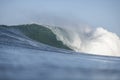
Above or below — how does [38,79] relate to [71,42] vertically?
below

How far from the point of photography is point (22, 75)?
513 cm

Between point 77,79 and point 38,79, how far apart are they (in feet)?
2.86

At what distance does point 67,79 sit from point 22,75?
1.03 meters

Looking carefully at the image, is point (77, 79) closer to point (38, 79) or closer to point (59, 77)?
point (59, 77)

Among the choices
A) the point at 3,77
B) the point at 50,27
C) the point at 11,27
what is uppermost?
the point at 50,27

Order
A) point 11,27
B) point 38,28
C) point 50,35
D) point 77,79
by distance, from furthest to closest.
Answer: point 38,28 → point 50,35 → point 11,27 → point 77,79

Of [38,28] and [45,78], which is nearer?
[45,78]

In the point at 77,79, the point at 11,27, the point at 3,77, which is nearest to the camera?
the point at 3,77

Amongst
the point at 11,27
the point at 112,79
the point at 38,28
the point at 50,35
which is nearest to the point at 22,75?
the point at 112,79

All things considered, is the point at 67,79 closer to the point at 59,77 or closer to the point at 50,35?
the point at 59,77

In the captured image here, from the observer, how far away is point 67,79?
16.1ft

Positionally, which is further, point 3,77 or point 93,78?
point 93,78

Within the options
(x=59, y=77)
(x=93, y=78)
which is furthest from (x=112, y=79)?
(x=59, y=77)

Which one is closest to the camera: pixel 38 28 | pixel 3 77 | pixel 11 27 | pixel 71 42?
pixel 3 77
